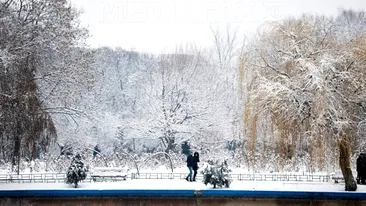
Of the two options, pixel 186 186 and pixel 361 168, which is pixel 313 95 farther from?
pixel 186 186

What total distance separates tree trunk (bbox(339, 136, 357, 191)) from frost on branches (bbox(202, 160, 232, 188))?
354cm

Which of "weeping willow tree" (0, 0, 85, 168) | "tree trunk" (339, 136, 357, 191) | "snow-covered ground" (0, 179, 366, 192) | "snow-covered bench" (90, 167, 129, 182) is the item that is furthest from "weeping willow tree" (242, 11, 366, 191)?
"weeping willow tree" (0, 0, 85, 168)

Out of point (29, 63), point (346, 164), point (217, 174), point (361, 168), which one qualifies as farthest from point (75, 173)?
point (361, 168)

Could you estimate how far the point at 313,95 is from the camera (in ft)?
56.1

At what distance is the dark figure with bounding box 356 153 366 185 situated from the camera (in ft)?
58.4

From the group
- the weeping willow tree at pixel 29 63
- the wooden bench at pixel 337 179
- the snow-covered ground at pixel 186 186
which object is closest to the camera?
the snow-covered ground at pixel 186 186

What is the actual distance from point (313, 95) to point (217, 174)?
12.4 feet

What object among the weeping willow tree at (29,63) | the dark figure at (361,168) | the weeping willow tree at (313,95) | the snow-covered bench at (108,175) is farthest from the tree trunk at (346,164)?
the weeping willow tree at (29,63)

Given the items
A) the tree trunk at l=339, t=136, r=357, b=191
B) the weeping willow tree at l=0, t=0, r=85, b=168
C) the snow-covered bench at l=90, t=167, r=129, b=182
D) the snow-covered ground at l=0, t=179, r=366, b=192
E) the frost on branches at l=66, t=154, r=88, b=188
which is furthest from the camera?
the weeping willow tree at l=0, t=0, r=85, b=168

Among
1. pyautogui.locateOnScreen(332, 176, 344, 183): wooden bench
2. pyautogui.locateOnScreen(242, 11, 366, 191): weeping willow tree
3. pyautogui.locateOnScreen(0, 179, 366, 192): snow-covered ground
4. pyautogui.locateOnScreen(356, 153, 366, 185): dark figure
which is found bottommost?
pyautogui.locateOnScreen(0, 179, 366, 192): snow-covered ground

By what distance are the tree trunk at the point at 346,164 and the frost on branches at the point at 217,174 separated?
3.54 m

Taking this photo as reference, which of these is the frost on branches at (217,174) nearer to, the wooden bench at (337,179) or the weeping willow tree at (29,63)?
the wooden bench at (337,179)

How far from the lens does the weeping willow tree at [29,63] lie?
67.3ft

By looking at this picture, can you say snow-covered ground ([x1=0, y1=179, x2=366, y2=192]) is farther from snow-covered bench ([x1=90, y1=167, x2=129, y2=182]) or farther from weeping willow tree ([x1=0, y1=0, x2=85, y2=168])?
weeping willow tree ([x1=0, y1=0, x2=85, y2=168])
